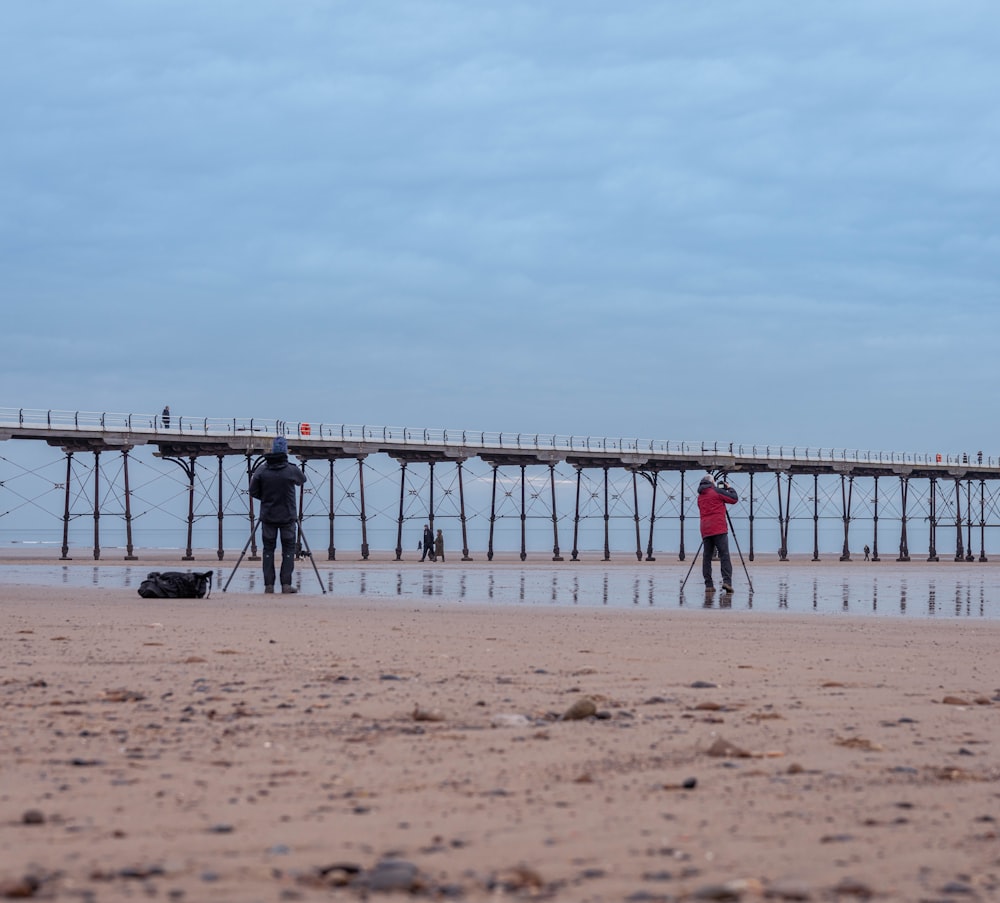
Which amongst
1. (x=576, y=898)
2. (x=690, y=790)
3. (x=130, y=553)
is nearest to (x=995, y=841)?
(x=690, y=790)

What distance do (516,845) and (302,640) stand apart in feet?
19.3

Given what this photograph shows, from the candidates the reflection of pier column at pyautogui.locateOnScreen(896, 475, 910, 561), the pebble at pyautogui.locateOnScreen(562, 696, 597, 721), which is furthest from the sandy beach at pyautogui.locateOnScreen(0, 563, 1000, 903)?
the reflection of pier column at pyautogui.locateOnScreen(896, 475, 910, 561)

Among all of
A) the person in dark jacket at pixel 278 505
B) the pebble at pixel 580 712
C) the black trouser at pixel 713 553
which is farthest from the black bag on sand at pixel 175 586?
the pebble at pixel 580 712

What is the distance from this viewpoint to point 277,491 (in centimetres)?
1614

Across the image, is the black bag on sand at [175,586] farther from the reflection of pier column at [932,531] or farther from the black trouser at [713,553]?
the reflection of pier column at [932,531]

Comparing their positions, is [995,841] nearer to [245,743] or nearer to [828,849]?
[828,849]

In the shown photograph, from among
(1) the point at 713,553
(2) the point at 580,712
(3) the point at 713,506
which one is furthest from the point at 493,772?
(3) the point at 713,506

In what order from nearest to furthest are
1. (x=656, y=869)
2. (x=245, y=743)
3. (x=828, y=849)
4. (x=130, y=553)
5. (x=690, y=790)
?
(x=656, y=869)
(x=828, y=849)
(x=690, y=790)
(x=245, y=743)
(x=130, y=553)

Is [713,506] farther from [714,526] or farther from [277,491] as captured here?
[277,491]

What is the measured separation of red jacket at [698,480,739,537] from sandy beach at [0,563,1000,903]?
835cm

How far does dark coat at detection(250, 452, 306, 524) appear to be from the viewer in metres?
16.1

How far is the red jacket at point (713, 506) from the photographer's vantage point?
56.7 feet

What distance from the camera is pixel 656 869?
3348 millimetres

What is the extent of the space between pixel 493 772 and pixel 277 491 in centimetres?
1195
